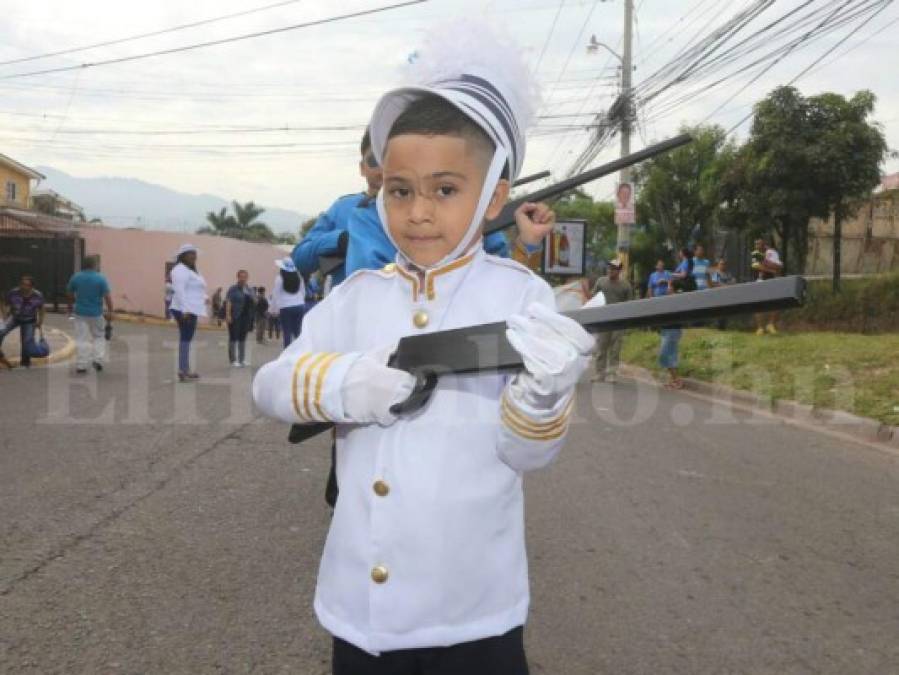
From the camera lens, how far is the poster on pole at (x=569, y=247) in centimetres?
1923

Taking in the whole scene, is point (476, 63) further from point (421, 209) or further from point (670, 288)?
point (670, 288)

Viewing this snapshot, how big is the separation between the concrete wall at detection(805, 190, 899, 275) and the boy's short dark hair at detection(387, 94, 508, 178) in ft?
96.1

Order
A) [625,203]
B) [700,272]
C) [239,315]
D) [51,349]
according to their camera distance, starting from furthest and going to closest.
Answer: [625,203] < [51,349] < [239,315] < [700,272]

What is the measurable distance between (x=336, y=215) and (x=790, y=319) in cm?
1724

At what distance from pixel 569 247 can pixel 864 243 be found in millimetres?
15229

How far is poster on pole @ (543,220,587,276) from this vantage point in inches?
757

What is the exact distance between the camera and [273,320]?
97.1ft

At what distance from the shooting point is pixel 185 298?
10.5m

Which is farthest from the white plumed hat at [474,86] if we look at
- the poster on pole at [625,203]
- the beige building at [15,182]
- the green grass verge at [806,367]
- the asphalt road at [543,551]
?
the beige building at [15,182]

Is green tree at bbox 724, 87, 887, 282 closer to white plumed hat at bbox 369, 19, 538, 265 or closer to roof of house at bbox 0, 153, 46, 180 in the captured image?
white plumed hat at bbox 369, 19, 538, 265

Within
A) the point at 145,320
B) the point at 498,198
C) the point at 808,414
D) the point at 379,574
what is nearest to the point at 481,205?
the point at 498,198

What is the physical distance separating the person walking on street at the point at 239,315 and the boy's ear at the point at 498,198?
11219 mm

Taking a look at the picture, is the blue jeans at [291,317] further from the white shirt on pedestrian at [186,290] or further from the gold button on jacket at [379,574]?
the gold button on jacket at [379,574]

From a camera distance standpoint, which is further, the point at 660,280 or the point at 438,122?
the point at 660,280
